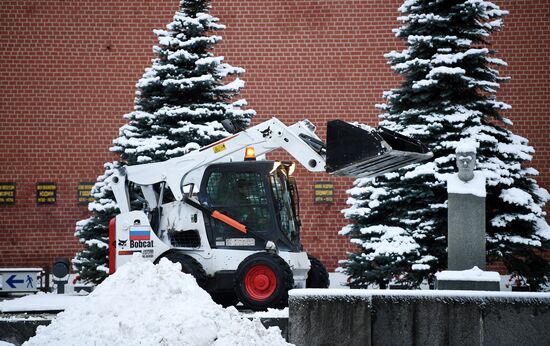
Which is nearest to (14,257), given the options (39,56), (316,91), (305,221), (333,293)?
(39,56)

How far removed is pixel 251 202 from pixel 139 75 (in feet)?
26.7

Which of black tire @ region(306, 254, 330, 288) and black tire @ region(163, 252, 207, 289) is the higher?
black tire @ region(163, 252, 207, 289)

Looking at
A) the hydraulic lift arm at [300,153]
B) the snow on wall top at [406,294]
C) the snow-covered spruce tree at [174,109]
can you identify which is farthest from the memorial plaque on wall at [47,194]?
the snow on wall top at [406,294]

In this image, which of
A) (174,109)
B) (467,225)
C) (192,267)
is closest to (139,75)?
(174,109)

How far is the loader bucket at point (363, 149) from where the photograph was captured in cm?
1148

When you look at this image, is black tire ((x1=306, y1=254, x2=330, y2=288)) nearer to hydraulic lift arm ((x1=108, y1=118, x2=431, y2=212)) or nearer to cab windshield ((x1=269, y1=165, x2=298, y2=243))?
cab windshield ((x1=269, y1=165, x2=298, y2=243))

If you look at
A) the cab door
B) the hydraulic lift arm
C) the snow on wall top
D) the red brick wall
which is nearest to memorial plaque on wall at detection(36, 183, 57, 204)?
the red brick wall

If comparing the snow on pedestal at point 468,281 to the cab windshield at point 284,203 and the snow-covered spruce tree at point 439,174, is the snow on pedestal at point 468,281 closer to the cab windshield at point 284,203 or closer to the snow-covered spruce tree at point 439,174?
the snow-covered spruce tree at point 439,174

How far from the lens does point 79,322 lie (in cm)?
787

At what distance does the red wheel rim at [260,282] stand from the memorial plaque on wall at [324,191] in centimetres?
774

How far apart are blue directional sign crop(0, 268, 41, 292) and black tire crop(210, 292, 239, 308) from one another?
429 cm

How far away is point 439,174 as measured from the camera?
13.8 metres

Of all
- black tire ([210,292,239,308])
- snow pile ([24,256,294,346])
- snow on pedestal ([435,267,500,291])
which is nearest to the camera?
snow pile ([24,256,294,346])

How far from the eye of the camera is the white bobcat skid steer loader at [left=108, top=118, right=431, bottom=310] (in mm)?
11641
